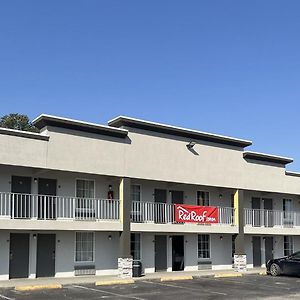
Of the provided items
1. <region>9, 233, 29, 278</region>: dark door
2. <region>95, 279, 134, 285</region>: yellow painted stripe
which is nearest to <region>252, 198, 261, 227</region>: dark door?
<region>95, 279, 134, 285</region>: yellow painted stripe

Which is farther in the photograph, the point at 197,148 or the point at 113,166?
the point at 197,148

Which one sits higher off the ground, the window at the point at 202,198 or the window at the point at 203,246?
the window at the point at 202,198

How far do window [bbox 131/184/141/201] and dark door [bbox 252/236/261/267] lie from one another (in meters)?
9.47

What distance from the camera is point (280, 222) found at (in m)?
32.4

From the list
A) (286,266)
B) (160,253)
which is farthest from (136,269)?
(286,266)

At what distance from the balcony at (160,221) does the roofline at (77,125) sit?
397 centimetres

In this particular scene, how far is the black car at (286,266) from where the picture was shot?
86.9ft

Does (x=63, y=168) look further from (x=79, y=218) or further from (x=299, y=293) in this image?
(x=299, y=293)

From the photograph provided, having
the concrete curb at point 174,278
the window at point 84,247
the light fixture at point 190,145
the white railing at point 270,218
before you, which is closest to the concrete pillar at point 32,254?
the window at point 84,247

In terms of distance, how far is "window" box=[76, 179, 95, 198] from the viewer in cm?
2436

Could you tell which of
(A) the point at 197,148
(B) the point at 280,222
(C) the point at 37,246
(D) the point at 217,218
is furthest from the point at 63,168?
(B) the point at 280,222

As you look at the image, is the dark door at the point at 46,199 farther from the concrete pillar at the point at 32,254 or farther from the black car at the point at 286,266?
the black car at the point at 286,266

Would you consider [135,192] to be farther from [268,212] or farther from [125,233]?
[268,212]

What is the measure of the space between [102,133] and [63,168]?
271 centimetres
